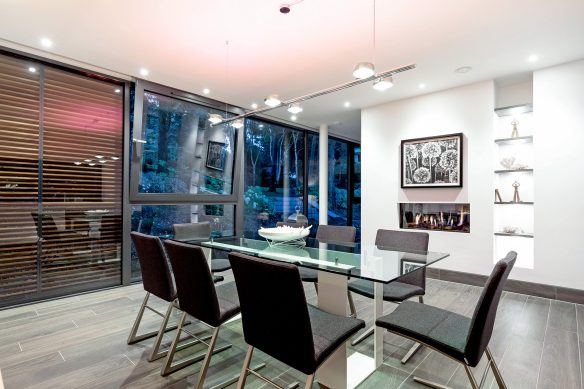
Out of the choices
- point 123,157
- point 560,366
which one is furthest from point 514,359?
point 123,157

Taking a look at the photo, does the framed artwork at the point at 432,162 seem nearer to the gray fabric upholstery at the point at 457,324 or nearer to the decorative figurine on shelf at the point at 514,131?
the decorative figurine on shelf at the point at 514,131

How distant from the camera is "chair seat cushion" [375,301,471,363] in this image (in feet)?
5.16

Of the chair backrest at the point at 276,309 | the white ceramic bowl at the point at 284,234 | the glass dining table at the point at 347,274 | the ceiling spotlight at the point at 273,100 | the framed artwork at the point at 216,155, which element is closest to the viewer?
the chair backrest at the point at 276,309

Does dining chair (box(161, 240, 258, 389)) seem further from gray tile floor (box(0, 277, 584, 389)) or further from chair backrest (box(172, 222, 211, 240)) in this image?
chair backrest (box(172, 222, 211, 240))

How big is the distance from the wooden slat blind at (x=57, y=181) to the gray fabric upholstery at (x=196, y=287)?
2543mm

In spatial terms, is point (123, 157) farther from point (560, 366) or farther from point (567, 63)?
point (567, 63)

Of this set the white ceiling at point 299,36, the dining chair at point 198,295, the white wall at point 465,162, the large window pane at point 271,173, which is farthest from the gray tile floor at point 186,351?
the large window pane at point 271,173

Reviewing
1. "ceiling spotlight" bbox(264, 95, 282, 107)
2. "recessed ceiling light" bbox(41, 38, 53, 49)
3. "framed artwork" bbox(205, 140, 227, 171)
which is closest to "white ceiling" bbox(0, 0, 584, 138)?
"recessed ceiling light" bbox(41, 38, 53, 49)

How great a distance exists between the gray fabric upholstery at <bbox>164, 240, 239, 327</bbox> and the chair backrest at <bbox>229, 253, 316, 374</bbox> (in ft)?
0.93

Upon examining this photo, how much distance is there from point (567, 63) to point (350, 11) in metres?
2.93

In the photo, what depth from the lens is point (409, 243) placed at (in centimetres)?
278

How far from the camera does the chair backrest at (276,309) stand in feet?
4.40

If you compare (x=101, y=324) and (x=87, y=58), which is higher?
(x=87, y=58)

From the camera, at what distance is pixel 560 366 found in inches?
86.7
